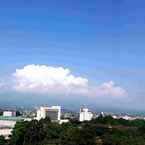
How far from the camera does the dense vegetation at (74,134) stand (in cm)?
3575

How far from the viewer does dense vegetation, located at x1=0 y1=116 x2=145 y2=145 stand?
3575 centimetres

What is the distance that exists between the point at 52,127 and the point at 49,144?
8.94 metres

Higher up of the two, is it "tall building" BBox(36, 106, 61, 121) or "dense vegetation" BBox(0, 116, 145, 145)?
"tall building" BBox(36, 106, 61, 121)

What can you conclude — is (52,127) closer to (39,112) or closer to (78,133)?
(78,133)

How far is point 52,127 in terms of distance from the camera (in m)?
45.2

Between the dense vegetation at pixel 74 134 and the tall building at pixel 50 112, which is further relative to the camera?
the tall building at pixel 50 112

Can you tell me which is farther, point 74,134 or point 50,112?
point 50,112

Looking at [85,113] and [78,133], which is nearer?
[78,133]

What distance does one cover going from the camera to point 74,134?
120ft

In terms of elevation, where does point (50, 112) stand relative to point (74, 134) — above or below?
above

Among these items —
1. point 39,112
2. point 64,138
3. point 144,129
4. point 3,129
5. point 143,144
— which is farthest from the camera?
point 39,112

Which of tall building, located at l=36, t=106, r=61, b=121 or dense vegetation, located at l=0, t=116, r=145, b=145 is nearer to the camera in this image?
dense vegetation, located at l=0, t=116, r=145, b=145

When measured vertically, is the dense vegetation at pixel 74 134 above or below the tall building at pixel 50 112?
below

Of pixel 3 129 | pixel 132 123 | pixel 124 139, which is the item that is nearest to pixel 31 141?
pixel 124 139
